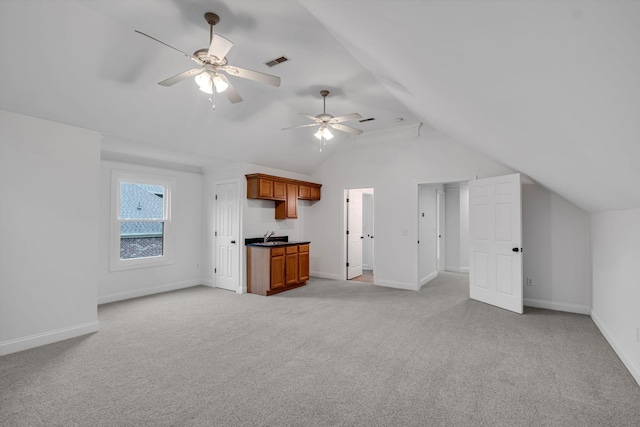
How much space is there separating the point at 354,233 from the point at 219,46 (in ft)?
17.6

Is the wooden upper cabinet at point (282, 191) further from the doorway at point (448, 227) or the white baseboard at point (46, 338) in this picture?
the white baseboard at point (46, 338)

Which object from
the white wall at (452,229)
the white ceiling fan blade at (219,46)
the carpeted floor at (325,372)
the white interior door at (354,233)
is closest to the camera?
the carpeted floor at (325,372)

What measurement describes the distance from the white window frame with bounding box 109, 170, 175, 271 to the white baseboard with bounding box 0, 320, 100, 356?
163 cm

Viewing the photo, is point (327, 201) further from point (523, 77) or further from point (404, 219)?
point (523, 77)

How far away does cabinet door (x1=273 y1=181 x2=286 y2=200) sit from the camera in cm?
602

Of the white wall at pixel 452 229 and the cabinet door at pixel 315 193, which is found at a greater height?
the cabinet door at pixel 315 193

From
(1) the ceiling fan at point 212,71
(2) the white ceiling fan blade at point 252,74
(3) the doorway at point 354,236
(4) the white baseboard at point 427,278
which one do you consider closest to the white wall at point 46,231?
(1) the ceiling fan at point 212,71

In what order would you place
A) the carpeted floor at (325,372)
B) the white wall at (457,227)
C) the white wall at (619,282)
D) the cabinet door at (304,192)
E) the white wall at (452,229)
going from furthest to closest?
the white wall at (452,229)
the white wall at (457,227)
the cabinet door at (304,192)
the white wall at (619,282)
the carpeted floor at (325,372)

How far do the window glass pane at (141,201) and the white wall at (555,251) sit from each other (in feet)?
21.4

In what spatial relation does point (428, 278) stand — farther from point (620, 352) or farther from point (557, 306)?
point (620, 352)

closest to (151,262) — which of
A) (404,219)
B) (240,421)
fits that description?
(240,421)

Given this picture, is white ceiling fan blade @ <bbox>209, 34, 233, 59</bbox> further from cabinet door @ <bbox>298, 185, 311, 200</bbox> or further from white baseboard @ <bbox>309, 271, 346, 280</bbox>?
white baseboard @ <bbox>309, 271, 346, 280</bbox>

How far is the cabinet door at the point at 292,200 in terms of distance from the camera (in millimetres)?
6329

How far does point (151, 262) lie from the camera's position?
5.50 m
